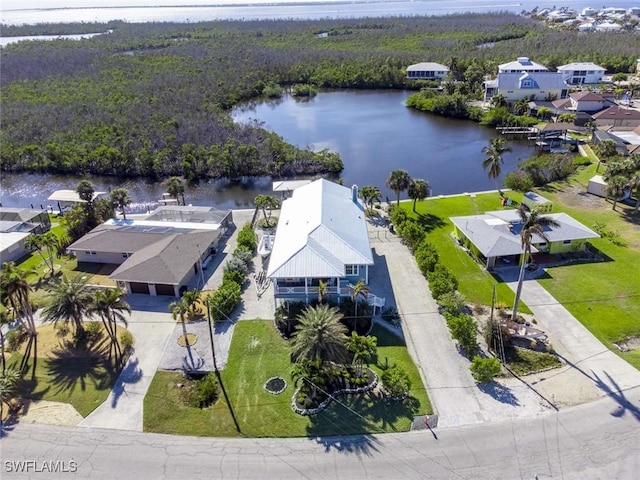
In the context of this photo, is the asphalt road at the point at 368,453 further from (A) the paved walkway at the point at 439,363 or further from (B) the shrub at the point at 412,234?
(B) the shrub at the point at 412,234

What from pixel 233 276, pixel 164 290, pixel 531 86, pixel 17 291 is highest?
pixel 531 86

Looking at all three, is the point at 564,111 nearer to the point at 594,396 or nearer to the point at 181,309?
the point at 594,396

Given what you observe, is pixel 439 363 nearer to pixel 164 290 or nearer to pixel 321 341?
pixel 321 341

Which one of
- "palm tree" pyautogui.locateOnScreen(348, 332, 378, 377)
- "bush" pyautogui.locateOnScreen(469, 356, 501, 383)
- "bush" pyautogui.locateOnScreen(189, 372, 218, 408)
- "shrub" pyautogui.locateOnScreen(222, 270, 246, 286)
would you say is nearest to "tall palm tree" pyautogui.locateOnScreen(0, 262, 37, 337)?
"bush" pyautogui.locateOnScreen(189, 372, 218, 408)

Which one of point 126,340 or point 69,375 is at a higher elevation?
point 126,340

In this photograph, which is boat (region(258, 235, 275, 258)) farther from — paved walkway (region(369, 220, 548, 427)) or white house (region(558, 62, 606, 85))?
white house (region(558, 62, 606, 85))

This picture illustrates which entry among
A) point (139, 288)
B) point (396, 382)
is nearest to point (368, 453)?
point (396, 382)
